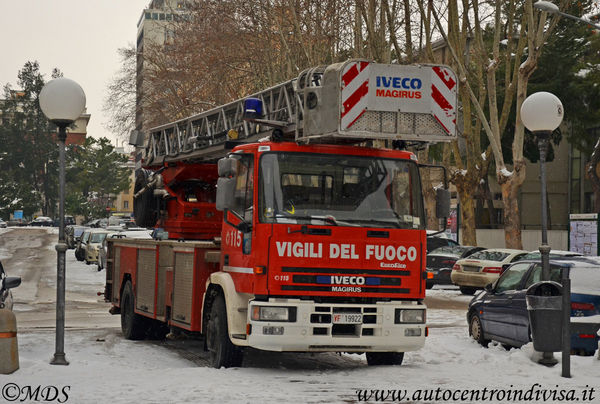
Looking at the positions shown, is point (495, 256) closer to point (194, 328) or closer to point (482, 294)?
point (482, 294)

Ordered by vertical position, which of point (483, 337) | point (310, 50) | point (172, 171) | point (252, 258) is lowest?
point (483, 337)

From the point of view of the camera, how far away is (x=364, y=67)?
11.3 meters

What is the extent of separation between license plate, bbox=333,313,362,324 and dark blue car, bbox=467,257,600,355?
3.71 metres

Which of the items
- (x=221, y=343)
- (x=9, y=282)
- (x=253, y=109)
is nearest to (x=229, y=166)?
(x=253, y=109)

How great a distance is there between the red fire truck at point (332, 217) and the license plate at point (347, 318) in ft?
0.04

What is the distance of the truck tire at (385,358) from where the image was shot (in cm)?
1267

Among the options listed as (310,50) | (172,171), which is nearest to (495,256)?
(310,50)

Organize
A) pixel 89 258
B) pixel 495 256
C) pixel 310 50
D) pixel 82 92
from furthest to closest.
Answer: pixel 89 258, pixel 310 50, pixel 495 256, pixel 82 92

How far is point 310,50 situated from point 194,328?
83.1 feet

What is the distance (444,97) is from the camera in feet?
38.4

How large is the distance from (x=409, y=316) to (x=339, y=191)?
1.70 m

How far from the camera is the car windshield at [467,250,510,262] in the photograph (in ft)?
94.0

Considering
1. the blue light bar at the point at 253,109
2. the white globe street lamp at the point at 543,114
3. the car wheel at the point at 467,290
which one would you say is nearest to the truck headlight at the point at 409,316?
the white globe street lamp at the point at 543,114

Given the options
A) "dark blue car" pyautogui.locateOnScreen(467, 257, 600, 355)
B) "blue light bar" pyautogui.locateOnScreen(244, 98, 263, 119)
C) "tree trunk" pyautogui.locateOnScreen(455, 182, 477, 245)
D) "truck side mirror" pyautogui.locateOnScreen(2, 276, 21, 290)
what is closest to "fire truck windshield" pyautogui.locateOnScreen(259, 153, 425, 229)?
"blue light bar" pyautogui.locateOnScreen(244, 98, 263, 119)
